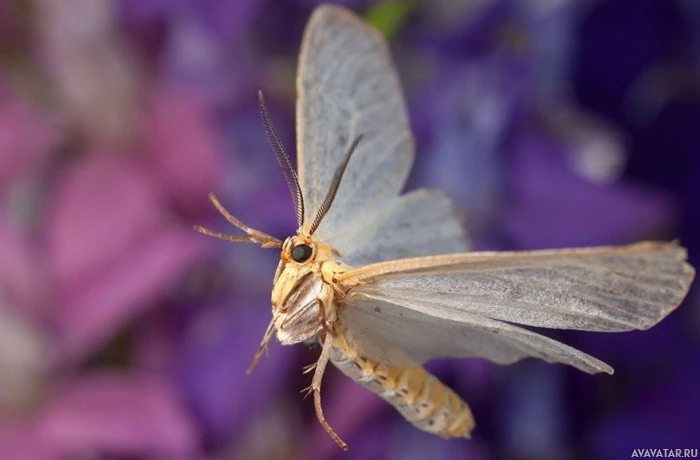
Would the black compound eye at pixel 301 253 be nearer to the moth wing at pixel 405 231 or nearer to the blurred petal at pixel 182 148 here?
the moth wing at pixel 405 231

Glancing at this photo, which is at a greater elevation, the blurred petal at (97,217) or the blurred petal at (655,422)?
the blurred petal at (97,217)

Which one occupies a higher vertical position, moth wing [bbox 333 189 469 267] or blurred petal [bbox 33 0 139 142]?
moth wing [bbox 333 189 469 267]

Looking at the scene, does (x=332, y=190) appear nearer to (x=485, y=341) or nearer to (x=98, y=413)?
(x=485, y=341)

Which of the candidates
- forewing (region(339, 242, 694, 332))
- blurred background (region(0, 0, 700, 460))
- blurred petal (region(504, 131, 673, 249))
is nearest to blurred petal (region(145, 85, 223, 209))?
blurred background (region(0, 0, 700, 460))

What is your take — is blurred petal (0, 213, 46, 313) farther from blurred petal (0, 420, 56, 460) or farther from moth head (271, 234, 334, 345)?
moth head (271, 234, 334, 345)

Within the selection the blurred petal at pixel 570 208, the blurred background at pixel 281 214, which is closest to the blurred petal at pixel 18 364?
the blurred background at pixel 281 214

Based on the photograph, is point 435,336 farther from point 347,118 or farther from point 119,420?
point 119,420

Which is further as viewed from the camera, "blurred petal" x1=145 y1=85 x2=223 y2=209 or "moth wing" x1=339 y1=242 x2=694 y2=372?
"blurred petal" x1=145 y1=85 x2=223 y2=209
